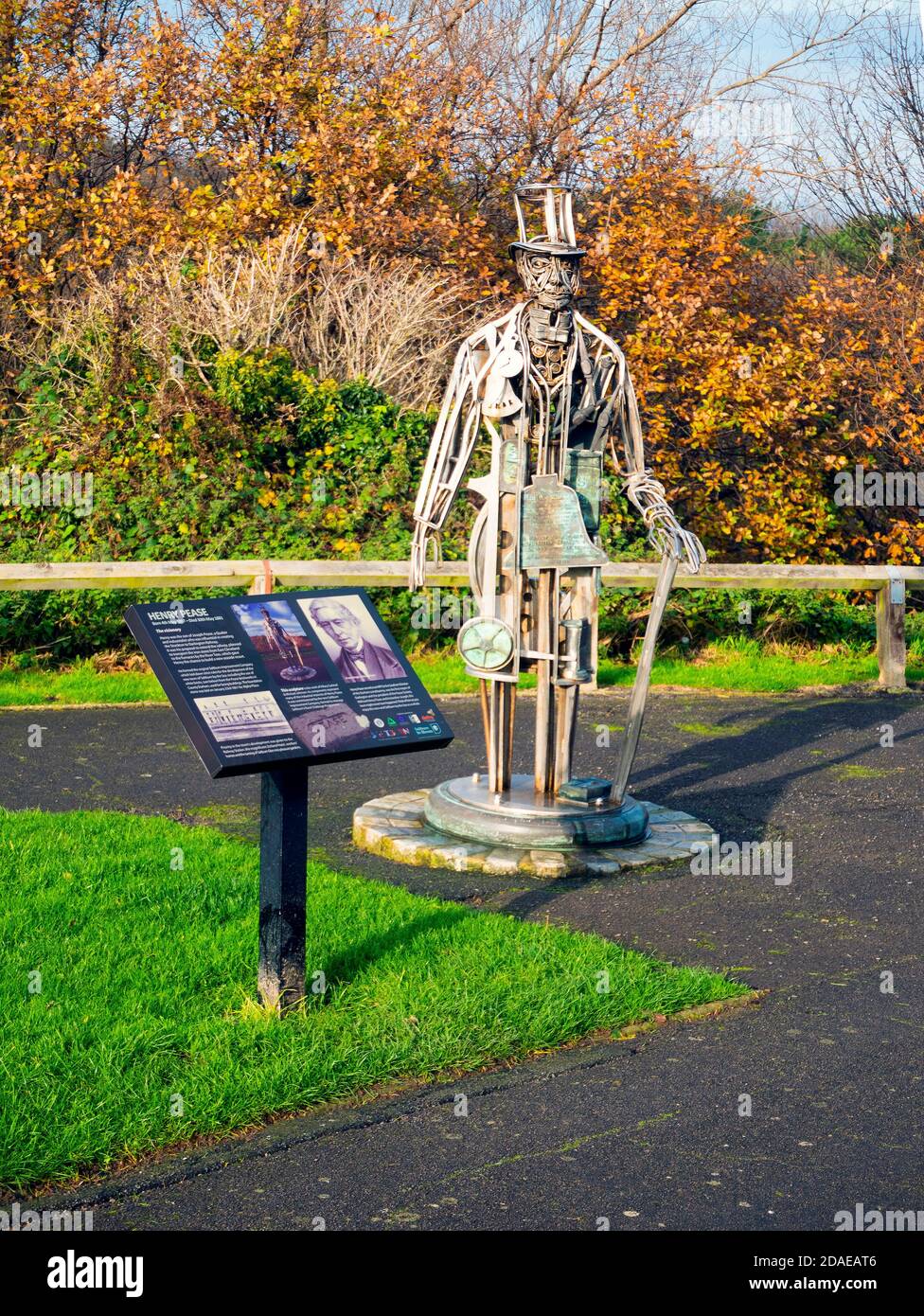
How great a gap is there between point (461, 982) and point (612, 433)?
2934 millimetres

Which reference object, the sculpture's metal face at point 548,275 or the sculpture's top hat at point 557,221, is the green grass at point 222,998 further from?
the sculpture's top hat at point 557,221

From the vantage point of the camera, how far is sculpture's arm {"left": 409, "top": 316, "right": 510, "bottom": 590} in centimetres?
677

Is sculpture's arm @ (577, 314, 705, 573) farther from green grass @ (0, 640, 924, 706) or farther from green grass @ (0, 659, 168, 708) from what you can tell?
green grass @ (0, 659, 168, 708)

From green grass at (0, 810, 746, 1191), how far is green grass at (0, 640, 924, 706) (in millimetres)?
3756

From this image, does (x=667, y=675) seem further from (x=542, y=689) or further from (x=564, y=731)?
(x=542, y=689)

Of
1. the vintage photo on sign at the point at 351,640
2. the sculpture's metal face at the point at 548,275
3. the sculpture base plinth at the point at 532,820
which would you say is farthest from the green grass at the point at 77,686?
the vintage photo on sign at the point at 351,640

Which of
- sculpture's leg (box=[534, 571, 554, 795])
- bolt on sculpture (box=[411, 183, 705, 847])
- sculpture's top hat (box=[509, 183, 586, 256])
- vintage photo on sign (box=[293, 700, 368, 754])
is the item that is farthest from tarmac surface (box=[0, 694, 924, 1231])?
sculpture's top hat (box=[509, 183, 586, 256])

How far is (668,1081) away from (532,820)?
2.33 m

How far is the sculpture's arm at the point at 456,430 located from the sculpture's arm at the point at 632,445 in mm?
500

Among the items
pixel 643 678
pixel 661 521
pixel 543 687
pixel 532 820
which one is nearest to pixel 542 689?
pixel 543 687

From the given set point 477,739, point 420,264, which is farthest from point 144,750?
point 420,264

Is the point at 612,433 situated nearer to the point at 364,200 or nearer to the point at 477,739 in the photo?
the point at 477,739

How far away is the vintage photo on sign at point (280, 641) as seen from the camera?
4977 millimetres
